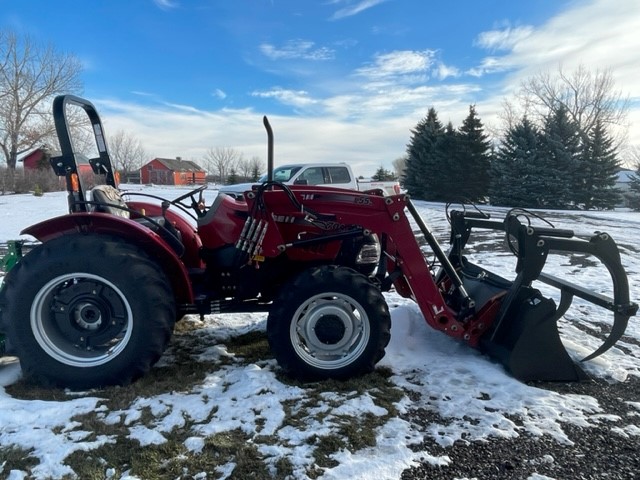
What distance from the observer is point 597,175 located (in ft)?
85.2

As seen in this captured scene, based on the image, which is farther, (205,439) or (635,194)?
(635,194)

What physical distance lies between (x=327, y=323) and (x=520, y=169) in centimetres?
2526

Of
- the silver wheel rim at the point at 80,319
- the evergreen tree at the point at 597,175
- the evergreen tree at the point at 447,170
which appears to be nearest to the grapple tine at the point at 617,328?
the silver wheel rim at the point at 80,319

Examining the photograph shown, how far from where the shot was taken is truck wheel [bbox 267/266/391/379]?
314cm

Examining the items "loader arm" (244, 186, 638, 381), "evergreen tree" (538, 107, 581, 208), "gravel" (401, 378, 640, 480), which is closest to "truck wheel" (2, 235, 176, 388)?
"loader arm" (244, 186, 638, 381)

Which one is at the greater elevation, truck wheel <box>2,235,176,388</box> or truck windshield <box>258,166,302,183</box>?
truck windshield <box>258,166,302,183</box>

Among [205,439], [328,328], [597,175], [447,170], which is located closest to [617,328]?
[328,328]

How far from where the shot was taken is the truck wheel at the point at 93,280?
3.00m

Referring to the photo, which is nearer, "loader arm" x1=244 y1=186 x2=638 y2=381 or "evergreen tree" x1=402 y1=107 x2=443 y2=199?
"loader arm" x1=244 y1=186 x2=638 y2=381

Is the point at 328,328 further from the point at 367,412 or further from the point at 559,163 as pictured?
the point at 559,163

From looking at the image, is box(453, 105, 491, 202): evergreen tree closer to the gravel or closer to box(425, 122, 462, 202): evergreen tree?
box(425, 122, 462, 202): evergreen tree

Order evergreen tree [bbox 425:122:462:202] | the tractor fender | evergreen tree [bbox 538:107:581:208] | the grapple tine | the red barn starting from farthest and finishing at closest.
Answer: the red barn → evergreen tree [bbox 425:122:462:202] → evergreen tree [bbox 538:107:581:208] → the grapple tine → the tractor fender

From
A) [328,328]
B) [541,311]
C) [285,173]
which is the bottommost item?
[328,328]

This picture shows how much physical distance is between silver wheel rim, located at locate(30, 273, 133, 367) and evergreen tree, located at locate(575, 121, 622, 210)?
2762 centimetres
